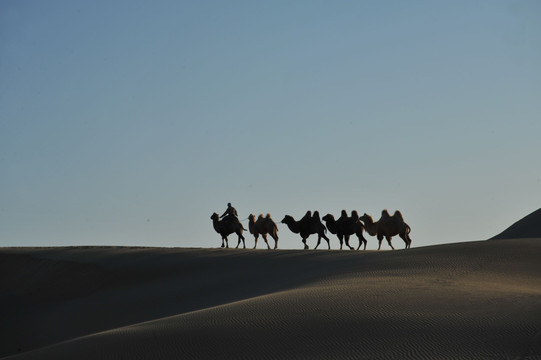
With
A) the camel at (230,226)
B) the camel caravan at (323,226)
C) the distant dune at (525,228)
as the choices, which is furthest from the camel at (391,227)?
the distant dune at (525,228)

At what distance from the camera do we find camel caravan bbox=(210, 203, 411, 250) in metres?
29.8

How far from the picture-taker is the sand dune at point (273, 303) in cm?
1002

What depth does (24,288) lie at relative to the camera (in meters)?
27.7

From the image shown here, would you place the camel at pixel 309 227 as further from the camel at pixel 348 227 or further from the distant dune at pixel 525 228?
the distant dune at pixel 525 228

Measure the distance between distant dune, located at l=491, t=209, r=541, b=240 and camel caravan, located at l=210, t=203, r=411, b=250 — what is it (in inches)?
760

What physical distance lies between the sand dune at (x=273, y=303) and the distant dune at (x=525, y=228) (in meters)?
24.7

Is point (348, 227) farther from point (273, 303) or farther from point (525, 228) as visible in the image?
point (525, 228)

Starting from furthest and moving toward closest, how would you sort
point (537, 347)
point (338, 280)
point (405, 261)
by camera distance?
1. point (405, 261)
2. point (338, 280)
3. point (537, 347)

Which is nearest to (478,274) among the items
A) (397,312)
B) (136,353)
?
(397,312)

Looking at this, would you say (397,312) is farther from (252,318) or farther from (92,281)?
(92,281)

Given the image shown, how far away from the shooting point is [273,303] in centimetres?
1295

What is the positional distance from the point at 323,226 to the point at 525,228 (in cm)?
2230

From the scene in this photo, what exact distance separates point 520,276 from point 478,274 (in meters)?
0.87

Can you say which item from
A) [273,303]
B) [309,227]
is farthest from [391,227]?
[273,303]
